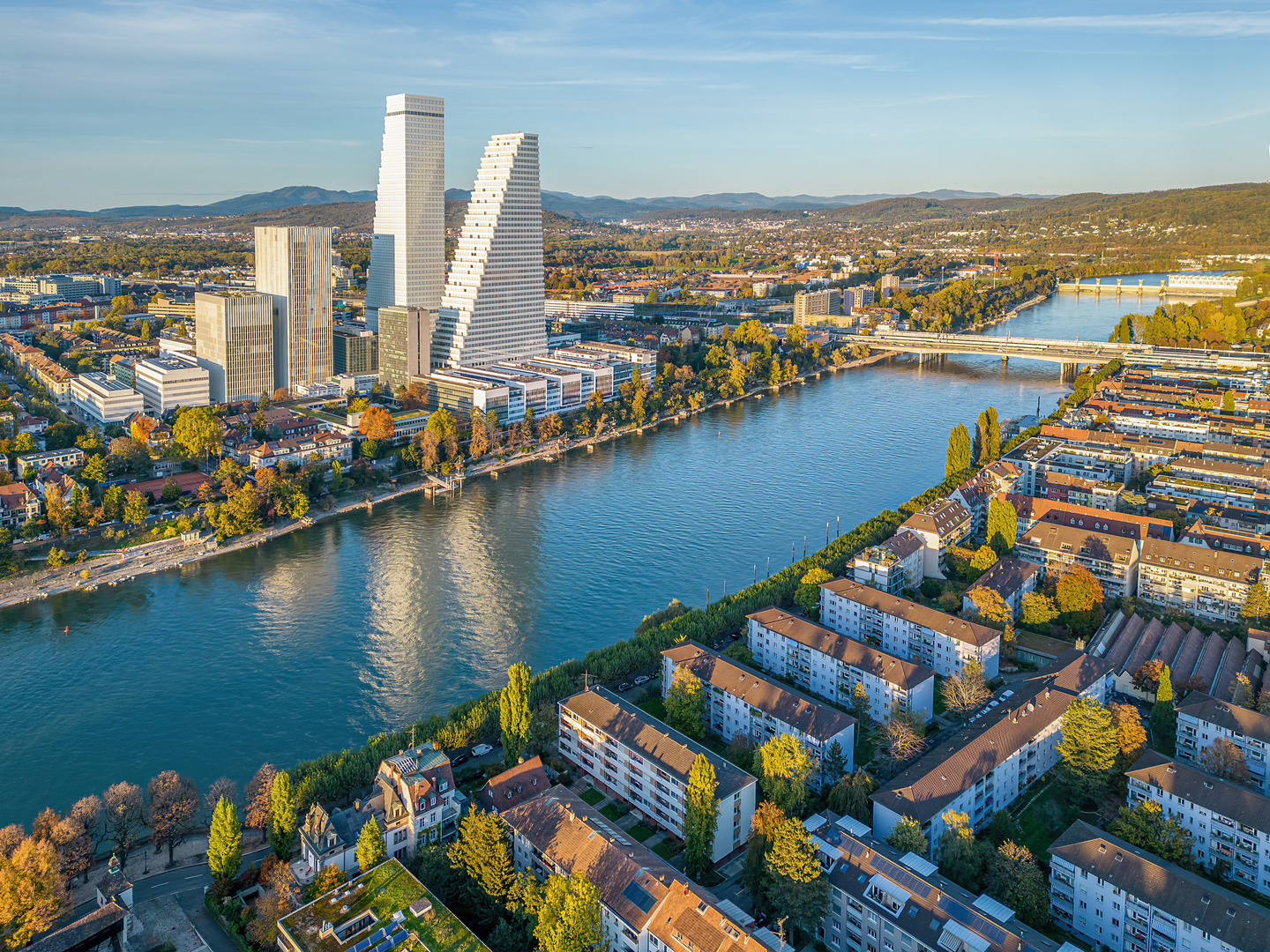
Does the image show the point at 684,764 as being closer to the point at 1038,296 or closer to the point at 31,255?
the point at 1038,296

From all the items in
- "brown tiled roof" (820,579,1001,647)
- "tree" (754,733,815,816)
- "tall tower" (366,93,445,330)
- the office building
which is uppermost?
"tall tower" (366,93,445,330)

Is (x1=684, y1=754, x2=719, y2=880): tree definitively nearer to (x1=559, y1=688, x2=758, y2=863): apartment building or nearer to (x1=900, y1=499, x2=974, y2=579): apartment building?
(x1=559, y1=688, x2=758, y2=863): apartment building

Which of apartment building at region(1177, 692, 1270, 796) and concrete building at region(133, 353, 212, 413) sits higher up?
concrete building at region(133, 353, 212, 413)

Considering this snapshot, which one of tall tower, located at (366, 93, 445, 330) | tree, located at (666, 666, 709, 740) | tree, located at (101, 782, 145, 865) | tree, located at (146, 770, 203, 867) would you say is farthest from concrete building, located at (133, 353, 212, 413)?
tree, located at (666, 666, 709, 740)

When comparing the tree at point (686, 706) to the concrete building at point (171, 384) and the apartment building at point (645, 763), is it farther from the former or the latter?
the concrete building at point (171, 384)

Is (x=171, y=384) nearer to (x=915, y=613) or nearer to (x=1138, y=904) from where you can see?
(x=915, y=613)

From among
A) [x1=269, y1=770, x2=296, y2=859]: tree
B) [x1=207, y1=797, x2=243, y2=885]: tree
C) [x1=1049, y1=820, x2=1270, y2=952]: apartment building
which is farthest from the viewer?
[x1=269, y1=770, x2=296, y2=859]: tree
